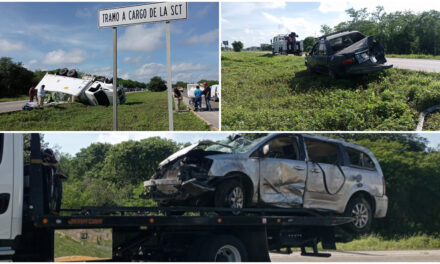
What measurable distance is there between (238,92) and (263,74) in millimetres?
1003

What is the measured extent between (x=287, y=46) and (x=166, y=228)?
17.4 ft

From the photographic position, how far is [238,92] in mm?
8977

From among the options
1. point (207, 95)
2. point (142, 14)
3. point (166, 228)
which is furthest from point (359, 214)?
point (207, 95)

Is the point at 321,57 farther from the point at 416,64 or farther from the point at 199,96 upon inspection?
the point at 199,96

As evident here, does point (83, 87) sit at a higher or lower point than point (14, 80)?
lower

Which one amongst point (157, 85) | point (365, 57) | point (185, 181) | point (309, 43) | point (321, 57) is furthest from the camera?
point (157, 85)

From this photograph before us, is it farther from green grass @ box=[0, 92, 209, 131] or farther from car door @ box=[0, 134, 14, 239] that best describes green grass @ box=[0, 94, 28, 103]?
car door @ box=[0, 134, 14, 239]

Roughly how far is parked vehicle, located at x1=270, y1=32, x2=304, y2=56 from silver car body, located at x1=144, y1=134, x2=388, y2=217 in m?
2.92

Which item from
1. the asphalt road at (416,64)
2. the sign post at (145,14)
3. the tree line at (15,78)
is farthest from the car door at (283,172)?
the tree line at (15,78)

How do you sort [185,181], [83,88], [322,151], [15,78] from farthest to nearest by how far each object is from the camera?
[83,88], [15,78], [322,151], [185,181]

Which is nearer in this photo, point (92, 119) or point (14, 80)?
point (92, 119)

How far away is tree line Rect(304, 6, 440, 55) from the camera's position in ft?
28.1

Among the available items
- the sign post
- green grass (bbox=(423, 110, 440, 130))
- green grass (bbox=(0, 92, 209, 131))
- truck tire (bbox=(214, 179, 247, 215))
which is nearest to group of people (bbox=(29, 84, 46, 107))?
green grass (bbox=(0, 92, 209, 131))

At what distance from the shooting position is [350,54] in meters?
8.54
